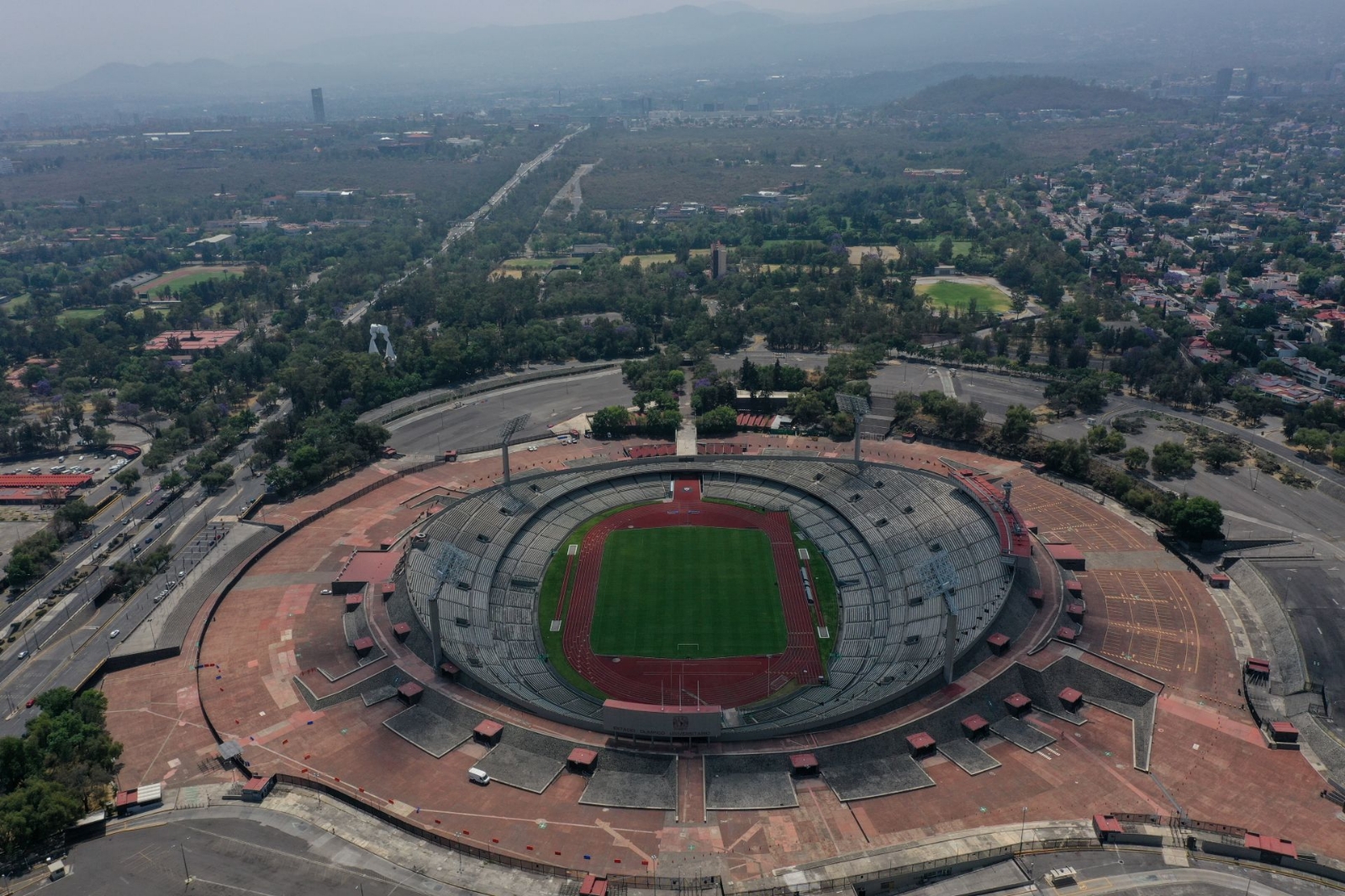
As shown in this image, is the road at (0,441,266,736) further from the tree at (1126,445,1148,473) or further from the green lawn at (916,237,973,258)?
the green lawn at (916,237,973,258)

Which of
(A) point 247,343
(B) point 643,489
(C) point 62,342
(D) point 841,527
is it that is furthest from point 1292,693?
(C) point 62,342

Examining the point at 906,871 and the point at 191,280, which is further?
the point at 191,280

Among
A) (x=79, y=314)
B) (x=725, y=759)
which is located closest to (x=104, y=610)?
(x=725, y=759)

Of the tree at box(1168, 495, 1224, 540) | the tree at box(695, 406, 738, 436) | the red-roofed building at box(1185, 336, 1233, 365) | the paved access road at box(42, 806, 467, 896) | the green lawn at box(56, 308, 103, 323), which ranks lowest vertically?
the paved access road at box(42, 806, 467, 896)

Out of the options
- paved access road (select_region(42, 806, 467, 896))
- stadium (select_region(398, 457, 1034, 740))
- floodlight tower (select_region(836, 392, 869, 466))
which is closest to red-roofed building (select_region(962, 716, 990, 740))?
stadium (select_region(398, 457, 1034, 740))

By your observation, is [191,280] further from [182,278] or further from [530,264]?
[530,264]

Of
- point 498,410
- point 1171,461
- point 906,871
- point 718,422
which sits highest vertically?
point 498,410

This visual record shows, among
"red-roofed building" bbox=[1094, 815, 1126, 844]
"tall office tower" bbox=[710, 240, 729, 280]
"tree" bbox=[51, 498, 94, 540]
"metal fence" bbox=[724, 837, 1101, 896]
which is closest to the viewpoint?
"metal fence" bbox=[724, 837, 1101, 896]
